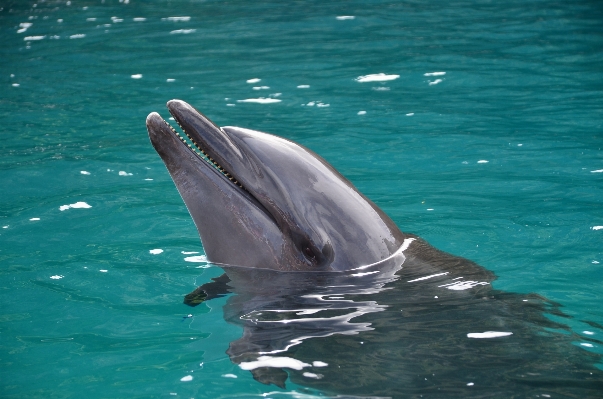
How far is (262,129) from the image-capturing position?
11898 mm

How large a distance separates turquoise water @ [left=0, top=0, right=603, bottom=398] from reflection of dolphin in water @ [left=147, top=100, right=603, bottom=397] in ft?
0.97

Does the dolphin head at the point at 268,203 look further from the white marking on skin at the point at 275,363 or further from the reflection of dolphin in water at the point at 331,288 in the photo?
the white marking on skin at the point at 275,363

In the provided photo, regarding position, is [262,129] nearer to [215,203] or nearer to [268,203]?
[215,203]

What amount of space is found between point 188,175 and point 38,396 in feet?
6.24

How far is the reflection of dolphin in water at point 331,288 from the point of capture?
4949 millimetres

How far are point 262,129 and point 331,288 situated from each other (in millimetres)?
6402

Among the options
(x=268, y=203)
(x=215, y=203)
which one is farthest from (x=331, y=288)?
(x=215, y=203)

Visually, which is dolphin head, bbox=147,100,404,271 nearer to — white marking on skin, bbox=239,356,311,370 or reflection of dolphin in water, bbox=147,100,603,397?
reflection of dolphin in water, bbox=147,100,603,397

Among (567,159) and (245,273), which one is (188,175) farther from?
(567,159)

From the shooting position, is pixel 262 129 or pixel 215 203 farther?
pixel 262 129

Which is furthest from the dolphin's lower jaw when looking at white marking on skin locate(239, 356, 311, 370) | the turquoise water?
white marking on skin locate(239, 356, 311, 370)

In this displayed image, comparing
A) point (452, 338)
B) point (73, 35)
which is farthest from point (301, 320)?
point (73, 35)

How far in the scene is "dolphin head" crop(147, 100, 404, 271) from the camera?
5.81 meters

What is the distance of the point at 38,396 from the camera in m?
5.07
